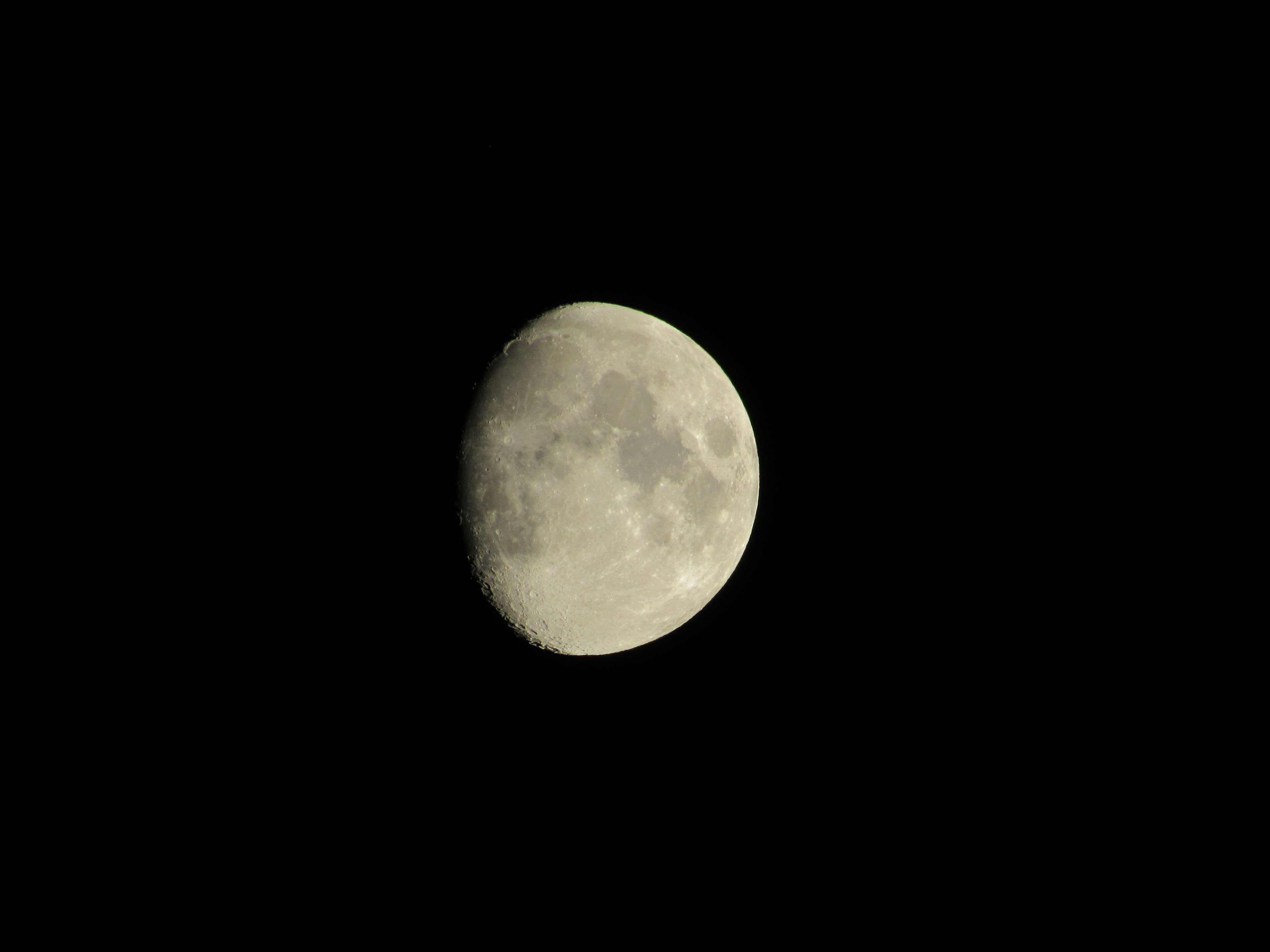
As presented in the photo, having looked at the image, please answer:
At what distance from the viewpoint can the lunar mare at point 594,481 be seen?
2.56 m

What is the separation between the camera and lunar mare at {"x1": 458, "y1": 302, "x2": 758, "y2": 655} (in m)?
2.56

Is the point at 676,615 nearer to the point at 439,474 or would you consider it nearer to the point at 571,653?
the point at 571,653

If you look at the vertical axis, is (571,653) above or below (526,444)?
below

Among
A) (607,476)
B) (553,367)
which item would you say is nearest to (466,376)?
(553,367)

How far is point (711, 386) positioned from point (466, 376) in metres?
1.01

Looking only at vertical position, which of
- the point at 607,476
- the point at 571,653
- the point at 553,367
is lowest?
the point at 571,653

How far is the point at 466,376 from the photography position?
273cm

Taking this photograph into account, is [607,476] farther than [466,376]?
No

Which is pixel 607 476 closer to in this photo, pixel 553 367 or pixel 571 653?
pixel 553 367

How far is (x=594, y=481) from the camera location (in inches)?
99.7

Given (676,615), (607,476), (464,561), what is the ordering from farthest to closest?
(676,615), (464,561), (607,476)

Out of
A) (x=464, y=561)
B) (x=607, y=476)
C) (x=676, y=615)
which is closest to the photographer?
(x=607, y=476)

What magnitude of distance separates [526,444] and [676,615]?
3.24 ft

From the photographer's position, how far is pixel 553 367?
2654 mm
